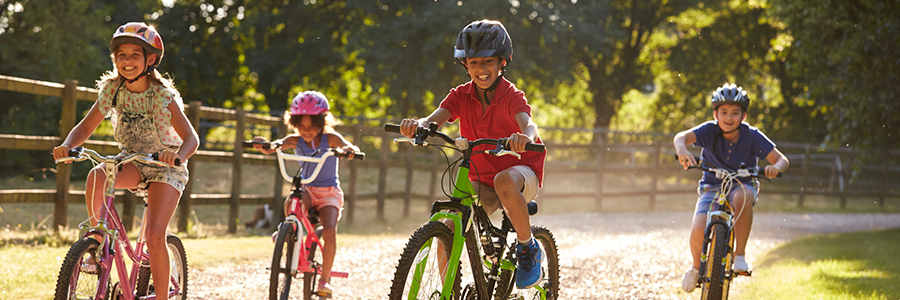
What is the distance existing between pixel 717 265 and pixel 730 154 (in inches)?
41.9

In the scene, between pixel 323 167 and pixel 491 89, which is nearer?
pixel 491 89

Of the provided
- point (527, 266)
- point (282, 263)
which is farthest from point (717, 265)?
point (282, 263)

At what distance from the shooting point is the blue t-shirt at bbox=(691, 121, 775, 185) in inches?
218

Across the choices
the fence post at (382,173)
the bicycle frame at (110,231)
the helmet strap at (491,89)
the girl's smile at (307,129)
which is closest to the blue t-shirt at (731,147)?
the helmet strap at (491,89)

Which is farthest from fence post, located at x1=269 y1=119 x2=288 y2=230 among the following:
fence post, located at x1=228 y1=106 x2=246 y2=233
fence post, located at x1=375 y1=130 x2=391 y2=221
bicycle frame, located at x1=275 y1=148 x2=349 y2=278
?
bicycle frame, located at x1=275 y1=148 x2=349 y2=278

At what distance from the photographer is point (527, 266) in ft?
12.5

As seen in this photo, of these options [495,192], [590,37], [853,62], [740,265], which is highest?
[590,37]

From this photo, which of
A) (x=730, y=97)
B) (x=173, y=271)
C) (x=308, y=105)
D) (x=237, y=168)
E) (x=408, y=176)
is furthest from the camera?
(x=408, y=176)

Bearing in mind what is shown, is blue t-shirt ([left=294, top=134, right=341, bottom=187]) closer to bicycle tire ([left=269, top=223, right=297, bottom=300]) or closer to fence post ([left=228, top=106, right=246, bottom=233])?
bicycle tire ([left=269, top=223, right=297, bottom=300])

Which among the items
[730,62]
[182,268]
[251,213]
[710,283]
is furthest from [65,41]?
[730,62]

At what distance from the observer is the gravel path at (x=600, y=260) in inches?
240

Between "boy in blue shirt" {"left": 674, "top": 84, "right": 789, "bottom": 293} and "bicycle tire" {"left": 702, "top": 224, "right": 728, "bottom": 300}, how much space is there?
0.74ft

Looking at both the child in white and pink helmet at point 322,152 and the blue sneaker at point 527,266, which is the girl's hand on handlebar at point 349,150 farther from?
the blue sneaker at point 527,266

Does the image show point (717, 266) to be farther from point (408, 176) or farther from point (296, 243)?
point (408, 176)
